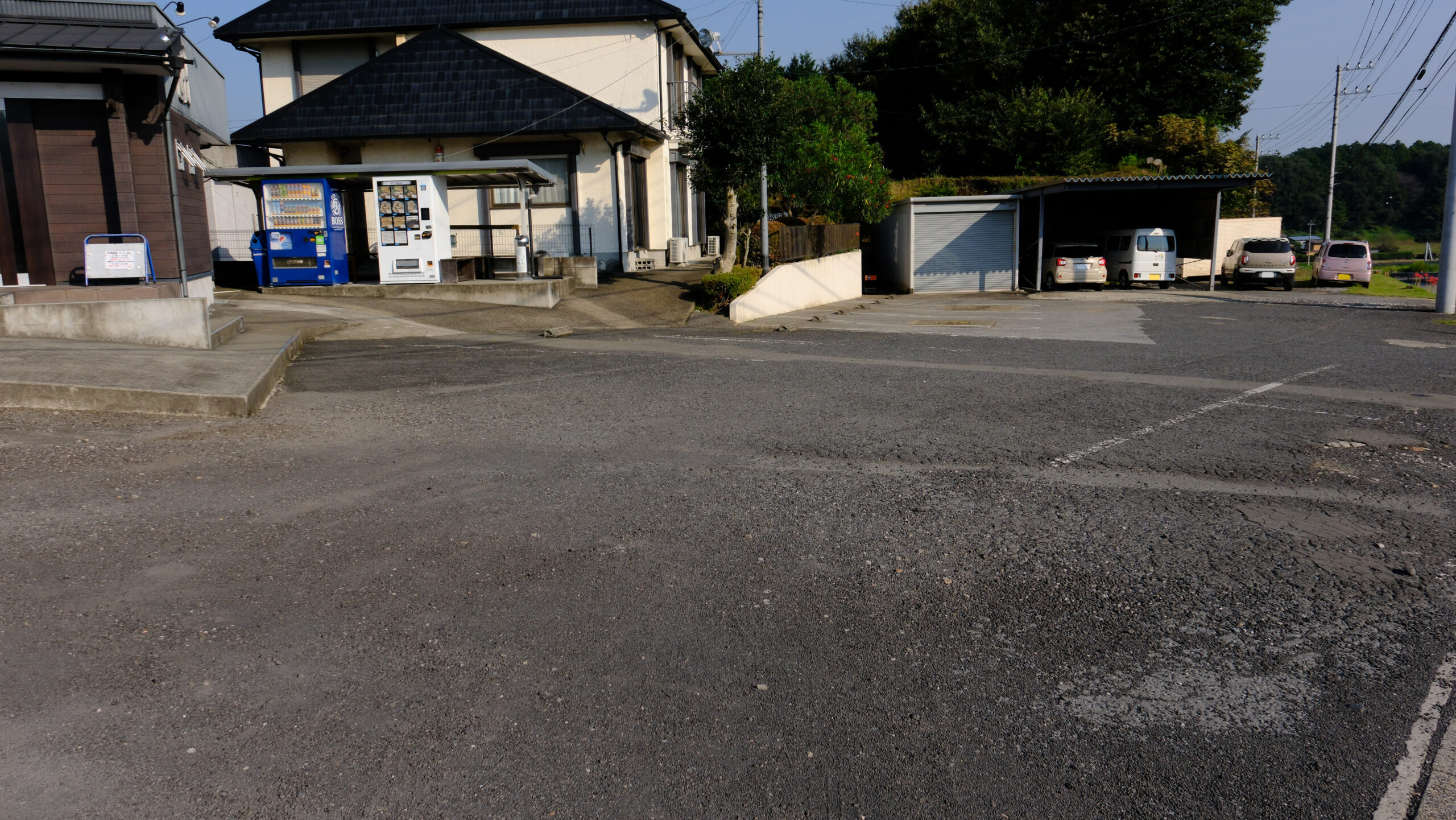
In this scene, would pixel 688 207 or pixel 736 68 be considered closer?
pixel 736 68


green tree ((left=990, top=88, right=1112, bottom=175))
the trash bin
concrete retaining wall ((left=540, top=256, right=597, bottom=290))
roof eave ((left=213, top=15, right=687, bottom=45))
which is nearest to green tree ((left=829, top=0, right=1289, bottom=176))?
green tree ((left=990, top=88, right=1112, bottom=175))

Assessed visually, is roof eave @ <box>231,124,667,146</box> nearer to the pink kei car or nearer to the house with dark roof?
the house with dark roof

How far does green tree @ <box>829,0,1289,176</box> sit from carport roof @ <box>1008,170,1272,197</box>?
40.0 ft

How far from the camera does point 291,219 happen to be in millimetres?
19906

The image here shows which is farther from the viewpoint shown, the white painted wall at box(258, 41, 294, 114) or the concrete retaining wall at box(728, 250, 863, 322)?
the white painted wall at box(258, 41, 294, 114)

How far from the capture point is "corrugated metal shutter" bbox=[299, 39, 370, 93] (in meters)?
27.7

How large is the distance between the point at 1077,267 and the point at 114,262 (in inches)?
959

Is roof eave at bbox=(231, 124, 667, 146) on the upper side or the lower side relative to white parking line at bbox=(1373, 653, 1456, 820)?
upper

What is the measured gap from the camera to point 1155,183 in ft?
87.7

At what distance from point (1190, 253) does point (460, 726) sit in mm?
35916

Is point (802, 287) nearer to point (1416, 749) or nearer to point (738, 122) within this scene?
point (738, 122)

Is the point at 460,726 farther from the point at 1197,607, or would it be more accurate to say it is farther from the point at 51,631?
the point at 1197,607

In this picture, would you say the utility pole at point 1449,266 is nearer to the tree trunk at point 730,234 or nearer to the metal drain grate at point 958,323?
the metal drain grate at point 958,323

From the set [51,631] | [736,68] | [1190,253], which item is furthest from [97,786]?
[1190,253]
